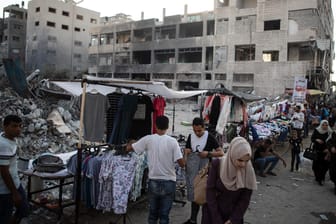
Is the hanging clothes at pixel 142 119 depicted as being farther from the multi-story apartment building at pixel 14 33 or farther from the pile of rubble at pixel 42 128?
the multi-story apartment building at pixel 14 33

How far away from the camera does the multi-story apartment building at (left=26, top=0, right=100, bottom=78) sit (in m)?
50.0

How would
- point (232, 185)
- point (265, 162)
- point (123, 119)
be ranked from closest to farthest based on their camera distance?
point (232, 185) < point (123, 119) < point (265, 162)

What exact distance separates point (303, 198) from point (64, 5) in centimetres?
5331

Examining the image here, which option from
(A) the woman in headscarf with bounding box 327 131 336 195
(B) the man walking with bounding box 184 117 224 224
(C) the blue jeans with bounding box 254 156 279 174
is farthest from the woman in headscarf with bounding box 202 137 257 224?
(C) the blue jeans with bounding box 254 156 279 174

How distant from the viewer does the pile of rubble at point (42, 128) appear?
10164 millimetres

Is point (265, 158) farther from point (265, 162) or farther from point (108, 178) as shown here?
point (108, 178)

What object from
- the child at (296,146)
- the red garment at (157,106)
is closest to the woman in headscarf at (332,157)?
the child at (296,146)

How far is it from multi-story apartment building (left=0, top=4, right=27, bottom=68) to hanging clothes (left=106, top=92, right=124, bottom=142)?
179ft

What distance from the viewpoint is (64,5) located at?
51.9m

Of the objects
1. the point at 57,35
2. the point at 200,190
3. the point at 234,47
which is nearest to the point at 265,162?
the point at 200,190

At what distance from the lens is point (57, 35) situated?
51.2 metres

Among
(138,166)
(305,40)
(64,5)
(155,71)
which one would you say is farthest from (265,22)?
(64,5)

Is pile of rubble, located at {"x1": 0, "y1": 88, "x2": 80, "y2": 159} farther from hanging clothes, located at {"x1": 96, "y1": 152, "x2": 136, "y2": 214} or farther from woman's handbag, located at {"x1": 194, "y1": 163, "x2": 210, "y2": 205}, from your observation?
woman's handbag, located at {"x1": 194, "y1": 163, "x2": 210, "y2": 205}

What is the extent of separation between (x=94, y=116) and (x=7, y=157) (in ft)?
5.70
